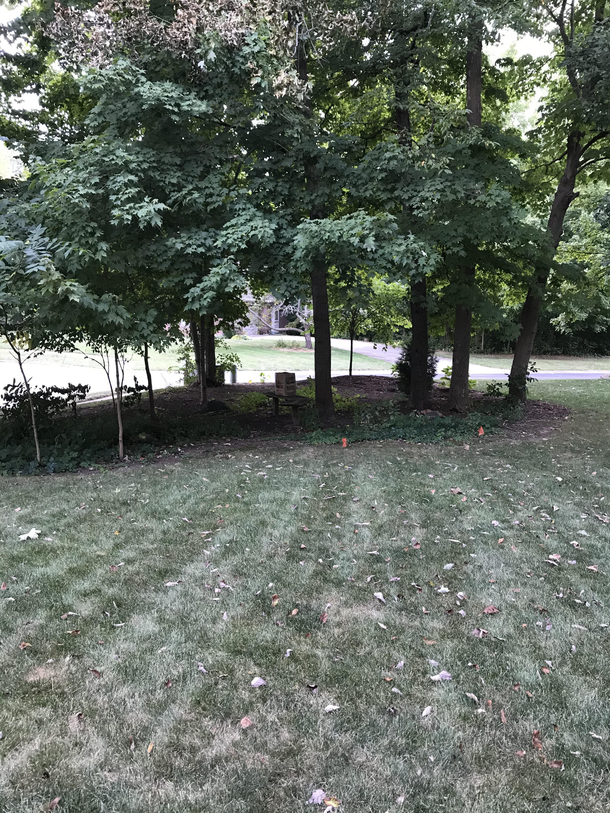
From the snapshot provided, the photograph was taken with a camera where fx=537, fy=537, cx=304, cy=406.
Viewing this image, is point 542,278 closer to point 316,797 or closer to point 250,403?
point 250,403

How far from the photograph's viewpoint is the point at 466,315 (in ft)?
32.1

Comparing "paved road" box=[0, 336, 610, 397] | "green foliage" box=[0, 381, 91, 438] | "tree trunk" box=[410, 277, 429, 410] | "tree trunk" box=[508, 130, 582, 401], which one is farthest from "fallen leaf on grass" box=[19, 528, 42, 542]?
"paved road" box=[0, 336, 610, 397]

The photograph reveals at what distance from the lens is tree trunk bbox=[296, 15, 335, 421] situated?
746 centimetres

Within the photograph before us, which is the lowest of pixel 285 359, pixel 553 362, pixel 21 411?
pixel 553 362

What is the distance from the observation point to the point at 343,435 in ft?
27.1

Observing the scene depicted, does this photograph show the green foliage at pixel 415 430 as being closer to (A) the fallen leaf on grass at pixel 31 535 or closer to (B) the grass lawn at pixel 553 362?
(A) the fallen leaf on grass at pixel 31 535

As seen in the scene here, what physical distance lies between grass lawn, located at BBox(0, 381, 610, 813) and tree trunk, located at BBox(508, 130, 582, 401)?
19.7 ft

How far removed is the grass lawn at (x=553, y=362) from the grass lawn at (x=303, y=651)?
1955 centimetres

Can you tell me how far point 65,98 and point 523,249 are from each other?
7559 mm

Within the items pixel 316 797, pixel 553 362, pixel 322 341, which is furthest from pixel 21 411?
pixel 553 362

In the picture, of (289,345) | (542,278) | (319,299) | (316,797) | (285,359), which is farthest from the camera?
(289,345)

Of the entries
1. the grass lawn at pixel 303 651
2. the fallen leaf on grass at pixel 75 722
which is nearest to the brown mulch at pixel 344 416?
the grass lawn at pixel 303 651

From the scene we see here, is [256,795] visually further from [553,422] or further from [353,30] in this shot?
[553,422]

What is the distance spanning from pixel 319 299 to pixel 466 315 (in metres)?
2.89
